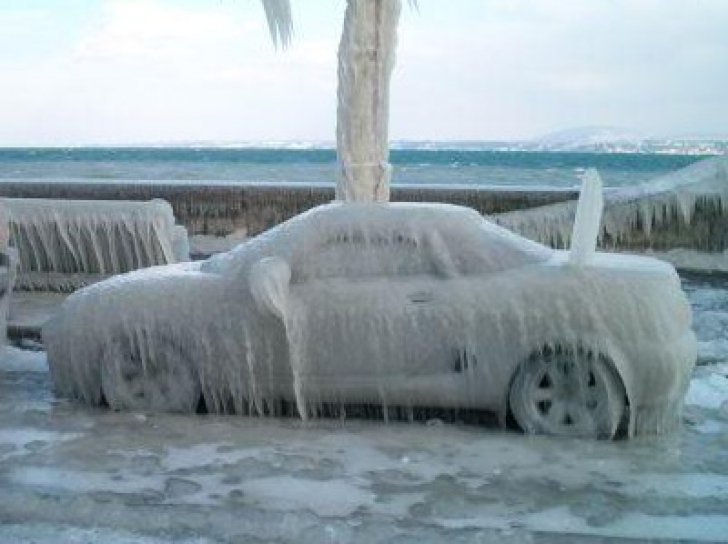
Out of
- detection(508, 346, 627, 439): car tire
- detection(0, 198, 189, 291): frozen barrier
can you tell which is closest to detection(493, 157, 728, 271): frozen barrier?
detection(0, 198, 189, 291): frozen barrier

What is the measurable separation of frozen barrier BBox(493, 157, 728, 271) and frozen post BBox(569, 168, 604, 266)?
30.1 feet

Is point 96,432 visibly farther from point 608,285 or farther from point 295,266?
point 608,285

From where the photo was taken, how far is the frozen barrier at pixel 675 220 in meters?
16.0

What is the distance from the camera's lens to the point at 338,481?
5.27 meters

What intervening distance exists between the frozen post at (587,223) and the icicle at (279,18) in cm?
770

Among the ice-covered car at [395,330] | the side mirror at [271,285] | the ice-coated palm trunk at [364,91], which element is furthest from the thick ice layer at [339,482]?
the ice-coated palm trunk at [364,91]

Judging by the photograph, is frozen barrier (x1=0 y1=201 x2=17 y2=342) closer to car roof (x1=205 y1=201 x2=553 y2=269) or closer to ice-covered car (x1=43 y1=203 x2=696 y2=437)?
ice-covered car (x1=43 y1=203 x2=696 y2=437)

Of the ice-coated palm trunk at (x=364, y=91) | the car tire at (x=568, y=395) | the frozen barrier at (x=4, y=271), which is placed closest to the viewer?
the car tire at (x=568, y=395)

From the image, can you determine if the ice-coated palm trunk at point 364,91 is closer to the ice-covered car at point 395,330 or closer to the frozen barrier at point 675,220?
the frozen barrier at point 675,220

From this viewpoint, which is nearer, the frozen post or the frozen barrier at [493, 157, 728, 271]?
the frozen post

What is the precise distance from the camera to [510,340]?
6.35m

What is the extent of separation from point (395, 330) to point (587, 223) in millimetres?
1474

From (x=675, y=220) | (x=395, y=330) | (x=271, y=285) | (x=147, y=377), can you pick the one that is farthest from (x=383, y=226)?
(x=675, y=220)

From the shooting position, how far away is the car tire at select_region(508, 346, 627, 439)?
6.24 meters
